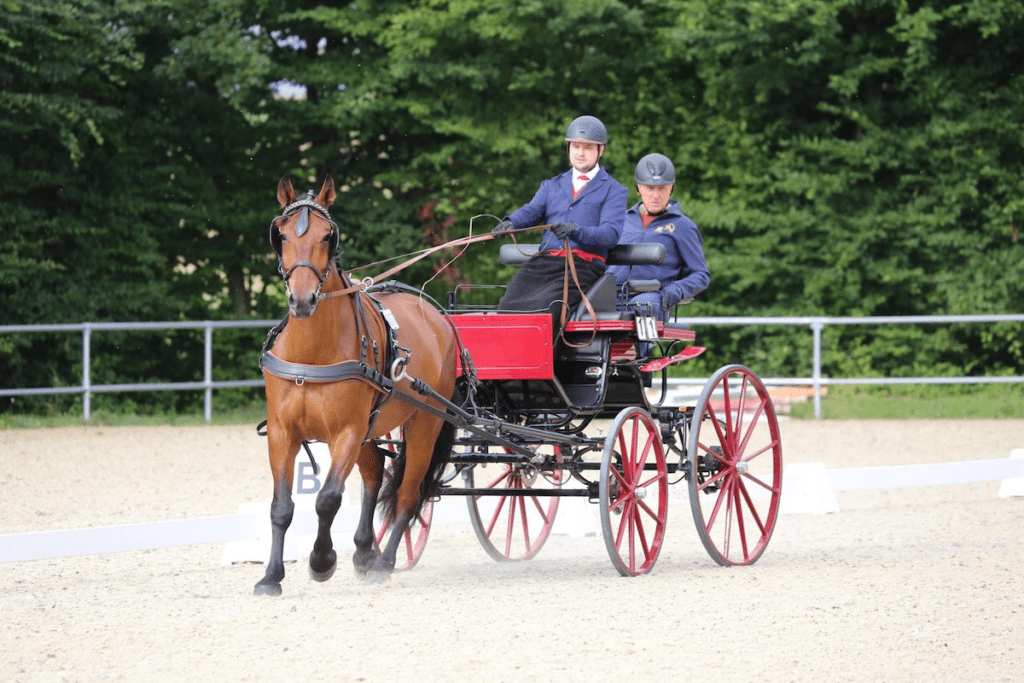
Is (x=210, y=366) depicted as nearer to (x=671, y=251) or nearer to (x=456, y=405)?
(x=671, y=251)

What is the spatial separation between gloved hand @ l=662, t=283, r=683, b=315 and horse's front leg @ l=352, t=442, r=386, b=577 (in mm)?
1666

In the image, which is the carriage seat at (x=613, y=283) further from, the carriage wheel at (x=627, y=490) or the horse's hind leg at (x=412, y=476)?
the horse's hind leg at (x=412, y=476)

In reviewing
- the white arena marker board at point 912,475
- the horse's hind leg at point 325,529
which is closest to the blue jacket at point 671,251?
the white arena marker board at point 912,475

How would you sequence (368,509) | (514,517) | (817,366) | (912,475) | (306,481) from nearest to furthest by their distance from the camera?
(368,509), (306,481), (514,517), (912,475), (817,366)

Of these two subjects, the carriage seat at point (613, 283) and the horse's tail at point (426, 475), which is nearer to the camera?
the horse's tail at point (426, 475)

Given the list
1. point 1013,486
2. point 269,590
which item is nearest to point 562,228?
point 269,590

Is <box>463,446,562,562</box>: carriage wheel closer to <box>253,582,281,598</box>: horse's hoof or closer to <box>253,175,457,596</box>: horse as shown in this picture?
<box>253,175,457,596</box>: horse

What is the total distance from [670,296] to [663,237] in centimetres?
46

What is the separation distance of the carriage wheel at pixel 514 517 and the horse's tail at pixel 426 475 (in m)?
0.40

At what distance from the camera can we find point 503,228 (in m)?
7.09

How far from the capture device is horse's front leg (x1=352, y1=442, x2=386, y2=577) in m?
6.69

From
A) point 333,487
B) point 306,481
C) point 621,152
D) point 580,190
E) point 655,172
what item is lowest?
point 306,481

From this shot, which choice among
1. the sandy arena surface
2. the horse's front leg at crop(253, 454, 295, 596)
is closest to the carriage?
the sandy arena surface

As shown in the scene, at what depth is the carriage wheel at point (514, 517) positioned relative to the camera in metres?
7.64
